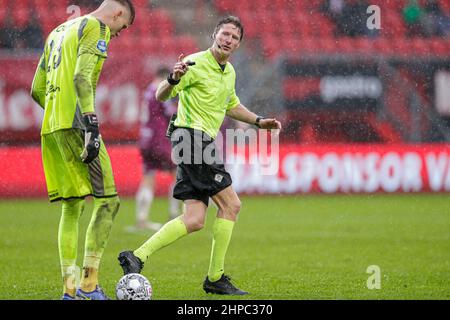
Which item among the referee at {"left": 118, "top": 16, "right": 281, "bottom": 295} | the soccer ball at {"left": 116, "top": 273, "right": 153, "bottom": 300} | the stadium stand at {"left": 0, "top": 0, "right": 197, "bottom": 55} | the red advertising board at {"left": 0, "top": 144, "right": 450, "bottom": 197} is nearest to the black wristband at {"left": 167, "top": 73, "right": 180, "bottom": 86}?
the referee at {"left": 118, "top": 16, "right": 281, "bottom": 295}

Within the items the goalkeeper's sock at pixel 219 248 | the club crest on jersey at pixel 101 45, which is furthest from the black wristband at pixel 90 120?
the goalkeeper's sock at pixel 219 248

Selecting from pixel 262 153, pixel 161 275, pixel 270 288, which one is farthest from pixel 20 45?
pixel 270 288

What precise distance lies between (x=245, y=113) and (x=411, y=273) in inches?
76.5

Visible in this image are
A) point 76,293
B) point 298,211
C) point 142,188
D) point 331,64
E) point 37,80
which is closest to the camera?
point 76,293

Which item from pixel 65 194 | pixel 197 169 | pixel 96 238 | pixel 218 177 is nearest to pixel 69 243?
pixel 96 238

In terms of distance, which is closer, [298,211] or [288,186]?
[298,211]

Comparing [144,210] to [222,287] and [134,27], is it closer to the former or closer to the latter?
[222,287]

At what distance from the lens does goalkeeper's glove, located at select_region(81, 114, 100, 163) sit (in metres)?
5.70

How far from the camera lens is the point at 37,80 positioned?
6320 millimetres

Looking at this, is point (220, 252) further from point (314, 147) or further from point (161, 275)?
point (314, 147)

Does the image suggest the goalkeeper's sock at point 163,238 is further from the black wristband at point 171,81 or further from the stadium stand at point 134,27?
the stadium stand at point 134,27

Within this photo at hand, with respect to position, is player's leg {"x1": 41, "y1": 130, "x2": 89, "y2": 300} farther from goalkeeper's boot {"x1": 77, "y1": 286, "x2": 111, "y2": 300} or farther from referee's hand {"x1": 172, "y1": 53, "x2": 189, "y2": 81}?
referee's hand {"x1": 172, "y1": 53, "x2": 189, "y2": 81}

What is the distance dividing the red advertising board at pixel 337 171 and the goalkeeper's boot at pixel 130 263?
8.98 meters

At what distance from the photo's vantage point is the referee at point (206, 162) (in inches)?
258
